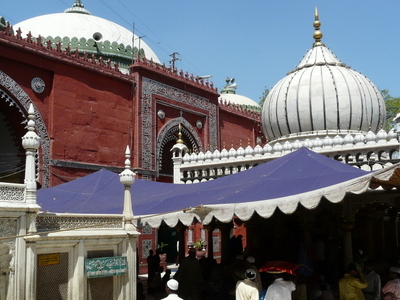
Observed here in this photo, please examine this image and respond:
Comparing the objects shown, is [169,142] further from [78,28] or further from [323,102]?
[323,102]

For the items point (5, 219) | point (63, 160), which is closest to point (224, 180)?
point (5, 219)

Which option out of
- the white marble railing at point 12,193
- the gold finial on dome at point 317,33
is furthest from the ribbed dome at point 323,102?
the white marble railing at point 12,193

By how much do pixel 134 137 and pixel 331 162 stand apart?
30.9 ft

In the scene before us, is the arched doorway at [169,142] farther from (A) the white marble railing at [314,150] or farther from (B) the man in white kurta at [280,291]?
(B) the man in white kurta at [280,291]

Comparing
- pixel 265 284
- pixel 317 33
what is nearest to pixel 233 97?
pixel 317 33

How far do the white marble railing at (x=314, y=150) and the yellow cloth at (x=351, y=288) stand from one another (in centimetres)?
381

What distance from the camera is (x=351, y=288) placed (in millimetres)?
6371

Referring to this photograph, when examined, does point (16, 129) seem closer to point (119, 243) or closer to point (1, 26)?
point (1, 26)

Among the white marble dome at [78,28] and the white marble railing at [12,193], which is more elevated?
the white marble dome at [78,28]

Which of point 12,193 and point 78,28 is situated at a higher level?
point 78,28

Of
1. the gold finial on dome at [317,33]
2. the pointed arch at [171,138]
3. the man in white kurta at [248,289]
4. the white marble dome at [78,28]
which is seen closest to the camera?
the man in white kurta at [248,289]

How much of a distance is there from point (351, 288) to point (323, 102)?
22.8ft

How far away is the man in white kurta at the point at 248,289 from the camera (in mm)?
5543

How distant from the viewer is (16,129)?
44.0 feet
